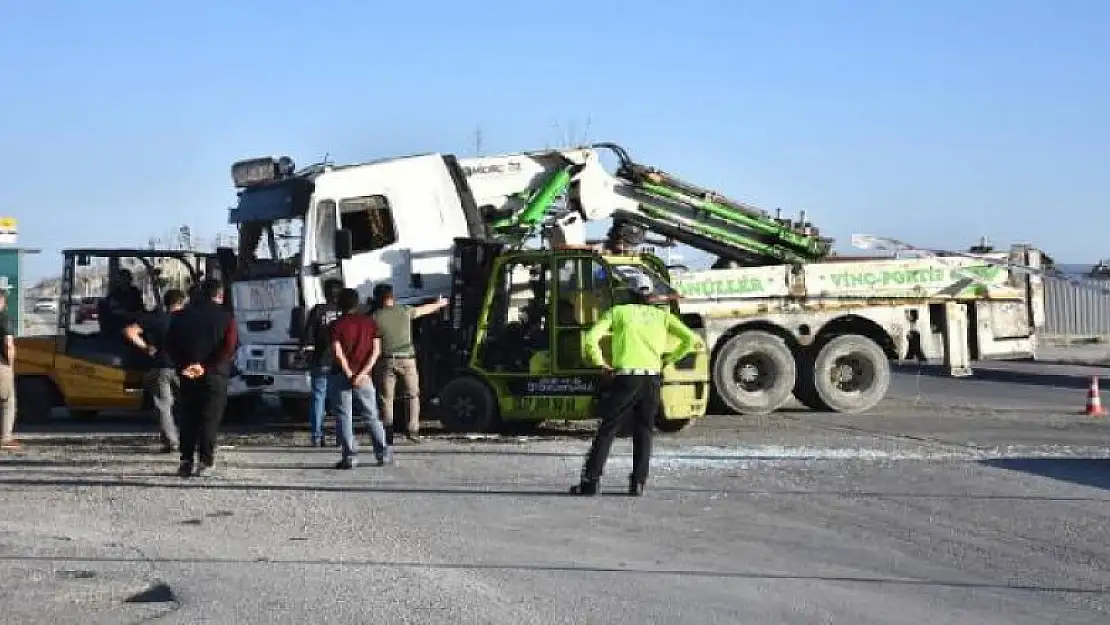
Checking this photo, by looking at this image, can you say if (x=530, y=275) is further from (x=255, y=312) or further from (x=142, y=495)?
(x=142, y=495)

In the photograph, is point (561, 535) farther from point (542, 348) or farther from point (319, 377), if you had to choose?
point (542, 348)

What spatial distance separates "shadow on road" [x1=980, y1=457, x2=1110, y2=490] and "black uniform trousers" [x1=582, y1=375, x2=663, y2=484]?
3.82 m

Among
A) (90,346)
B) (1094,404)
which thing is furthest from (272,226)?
(1094,404)

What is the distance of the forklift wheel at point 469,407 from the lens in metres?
16.5

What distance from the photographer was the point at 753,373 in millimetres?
18688

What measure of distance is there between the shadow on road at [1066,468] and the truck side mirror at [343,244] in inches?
287

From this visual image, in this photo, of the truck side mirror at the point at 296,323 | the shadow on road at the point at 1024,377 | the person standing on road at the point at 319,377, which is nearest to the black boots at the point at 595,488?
the person standing on road at the point at 319,377

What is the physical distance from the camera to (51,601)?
7926mm

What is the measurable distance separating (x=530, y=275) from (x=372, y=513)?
607 centimetres

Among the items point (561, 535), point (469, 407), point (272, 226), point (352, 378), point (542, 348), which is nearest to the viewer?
point (561, 535)

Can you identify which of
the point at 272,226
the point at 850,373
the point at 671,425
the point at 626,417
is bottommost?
the point at 671,425

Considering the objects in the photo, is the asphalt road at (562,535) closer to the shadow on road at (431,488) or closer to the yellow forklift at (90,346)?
the shadow on road at (431,488)

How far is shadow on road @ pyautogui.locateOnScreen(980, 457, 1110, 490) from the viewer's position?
41.4 ft

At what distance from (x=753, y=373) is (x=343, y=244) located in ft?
18.2
